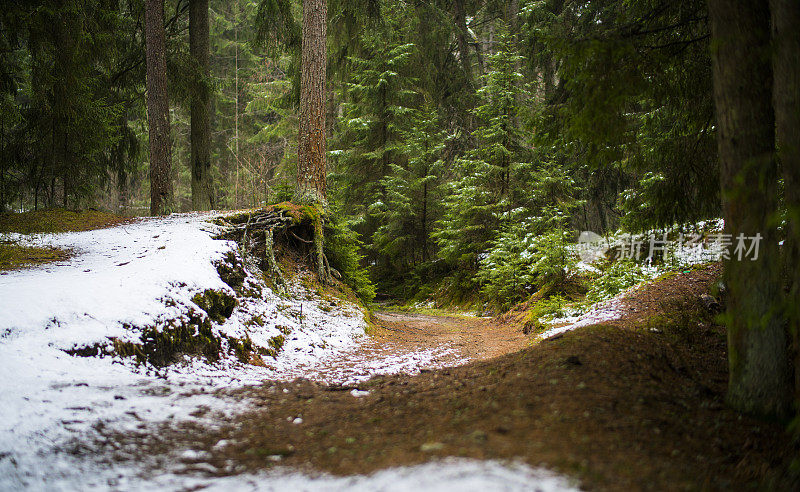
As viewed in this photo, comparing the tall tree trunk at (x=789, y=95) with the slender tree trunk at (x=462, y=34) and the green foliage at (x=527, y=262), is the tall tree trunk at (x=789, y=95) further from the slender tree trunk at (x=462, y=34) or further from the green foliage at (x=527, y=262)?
the slender tree trunk at (x=462, y=34)

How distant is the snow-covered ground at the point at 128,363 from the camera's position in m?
1.95

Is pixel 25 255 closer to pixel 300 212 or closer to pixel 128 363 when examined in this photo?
pixel 128 363

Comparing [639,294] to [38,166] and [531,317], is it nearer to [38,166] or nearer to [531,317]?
[531,317]

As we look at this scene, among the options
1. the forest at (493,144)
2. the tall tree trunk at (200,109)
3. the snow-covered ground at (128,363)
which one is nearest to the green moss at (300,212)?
the forest at (493,144)

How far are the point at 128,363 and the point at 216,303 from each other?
138 cm

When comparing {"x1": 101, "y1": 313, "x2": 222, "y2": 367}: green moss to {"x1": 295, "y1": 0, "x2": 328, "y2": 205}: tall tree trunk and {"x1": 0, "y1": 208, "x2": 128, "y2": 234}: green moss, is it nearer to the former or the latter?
{"x1": 295, "y1": 0, "x2": 328, "y2": 205}: tall tree trunk

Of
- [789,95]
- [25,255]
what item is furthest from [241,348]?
[789,95]

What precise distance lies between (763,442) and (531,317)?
5.65 meters

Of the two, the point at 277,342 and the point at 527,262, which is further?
the point at 527,262

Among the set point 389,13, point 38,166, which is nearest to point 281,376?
point 38,166

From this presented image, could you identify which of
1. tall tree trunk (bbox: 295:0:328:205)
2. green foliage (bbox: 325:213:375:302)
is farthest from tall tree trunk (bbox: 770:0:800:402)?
tall tree trunk (bbox: 295:0:328:205)

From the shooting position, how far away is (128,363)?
354 cm

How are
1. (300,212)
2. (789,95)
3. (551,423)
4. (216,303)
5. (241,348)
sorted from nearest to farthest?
(551,423), (789,95), (241,348), (216,303), (300,212)

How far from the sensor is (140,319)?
3.85m
